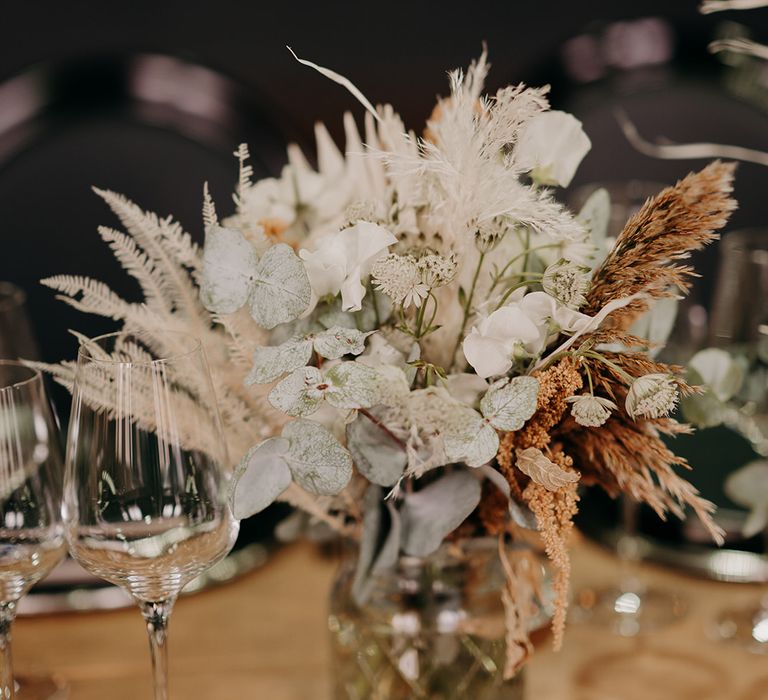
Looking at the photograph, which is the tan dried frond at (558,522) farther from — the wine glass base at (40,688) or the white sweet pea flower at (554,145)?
Result: the wine glass base at (40,688)

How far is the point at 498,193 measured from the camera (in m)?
0.61

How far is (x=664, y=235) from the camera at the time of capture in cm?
57

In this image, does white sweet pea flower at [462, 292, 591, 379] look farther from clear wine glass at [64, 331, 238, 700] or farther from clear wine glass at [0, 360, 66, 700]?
clear wine glass at [0, 360, 66, 700]

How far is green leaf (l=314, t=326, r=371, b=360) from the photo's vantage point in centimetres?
60

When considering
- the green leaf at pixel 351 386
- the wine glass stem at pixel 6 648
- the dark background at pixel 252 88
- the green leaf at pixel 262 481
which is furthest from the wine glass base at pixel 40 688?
the dark background at pixel 252 88

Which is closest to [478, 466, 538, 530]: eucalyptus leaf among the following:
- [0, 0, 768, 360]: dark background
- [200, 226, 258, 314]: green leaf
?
[200, 226, 258, 314]: green leaf

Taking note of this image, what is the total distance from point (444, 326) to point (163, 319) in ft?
0.71

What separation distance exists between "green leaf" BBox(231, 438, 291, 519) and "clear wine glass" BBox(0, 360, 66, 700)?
0.17m

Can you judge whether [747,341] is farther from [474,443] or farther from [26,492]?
[26,492]

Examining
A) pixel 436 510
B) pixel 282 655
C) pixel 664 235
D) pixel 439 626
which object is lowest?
pixel 282 655

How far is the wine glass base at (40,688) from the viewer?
84 cm

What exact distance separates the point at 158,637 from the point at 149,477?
0.13m

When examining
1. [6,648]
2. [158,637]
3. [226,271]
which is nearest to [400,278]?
[226,271]

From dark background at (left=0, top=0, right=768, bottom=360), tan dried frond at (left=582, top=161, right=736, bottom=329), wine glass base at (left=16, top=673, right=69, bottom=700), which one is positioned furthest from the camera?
dark background at (left=0, top=0, right=768, bottom=360)
